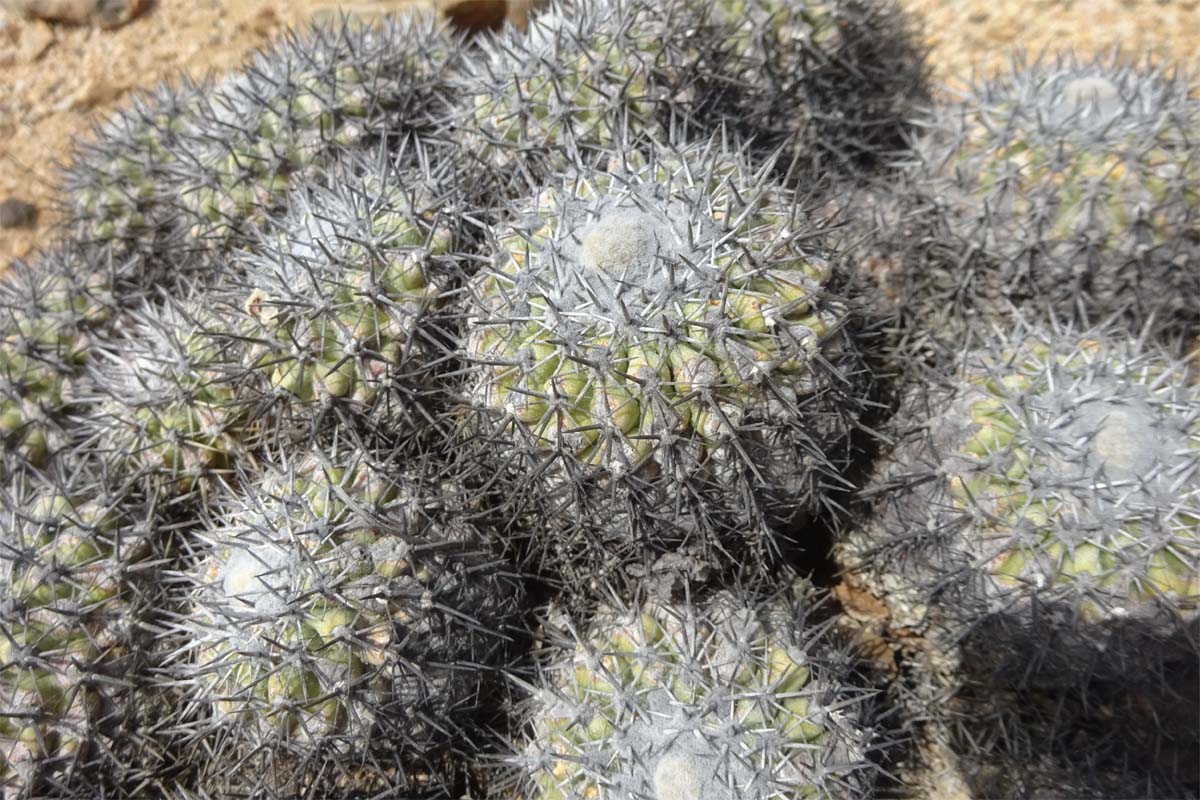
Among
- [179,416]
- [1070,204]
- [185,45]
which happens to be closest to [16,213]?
[185,45]

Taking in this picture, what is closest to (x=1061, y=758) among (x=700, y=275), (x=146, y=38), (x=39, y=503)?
(x=700, y=275)

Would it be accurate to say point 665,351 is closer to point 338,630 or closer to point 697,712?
point 697,712

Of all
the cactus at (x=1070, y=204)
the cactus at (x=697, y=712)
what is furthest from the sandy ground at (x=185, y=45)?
the cactus at (x=697, y=712)

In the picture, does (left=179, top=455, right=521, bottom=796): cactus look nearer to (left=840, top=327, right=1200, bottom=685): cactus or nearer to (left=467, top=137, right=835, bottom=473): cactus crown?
(left=467, top=137, right=835, bottom=473): cactus crown

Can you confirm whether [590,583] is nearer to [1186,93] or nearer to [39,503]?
[39,503]

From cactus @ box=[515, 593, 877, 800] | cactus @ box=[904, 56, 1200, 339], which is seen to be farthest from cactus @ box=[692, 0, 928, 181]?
cactus @ box=[515, 593, 877, 800]

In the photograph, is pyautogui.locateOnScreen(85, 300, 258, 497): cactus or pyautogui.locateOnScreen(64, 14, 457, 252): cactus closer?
pyautogui.locateOnScreen(85, 300, 258, 497): cactus

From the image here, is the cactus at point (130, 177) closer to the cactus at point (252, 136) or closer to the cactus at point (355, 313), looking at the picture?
the cactus at point (252, 136)
